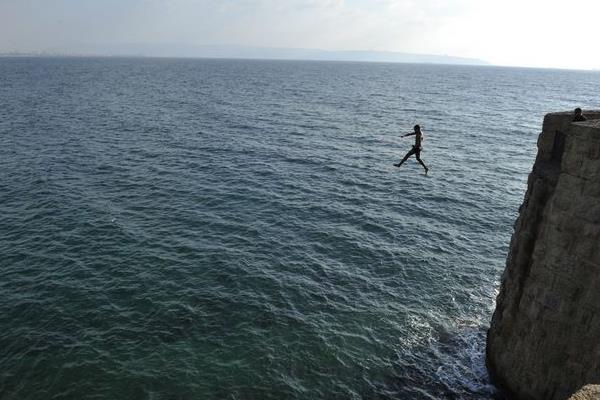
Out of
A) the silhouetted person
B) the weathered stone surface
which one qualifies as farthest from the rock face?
the weathered stone surface

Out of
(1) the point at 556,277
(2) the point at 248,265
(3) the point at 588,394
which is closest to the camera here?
(3) the point at 588,394

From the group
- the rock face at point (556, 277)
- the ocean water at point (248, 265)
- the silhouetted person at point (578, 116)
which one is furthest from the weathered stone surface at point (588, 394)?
the silhouetted person at point (578, 116)

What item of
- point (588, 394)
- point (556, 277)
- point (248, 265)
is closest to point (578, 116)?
point (556, 277)

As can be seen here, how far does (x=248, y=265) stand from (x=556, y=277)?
65.8ft

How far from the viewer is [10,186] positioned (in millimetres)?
45312

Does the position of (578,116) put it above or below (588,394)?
above

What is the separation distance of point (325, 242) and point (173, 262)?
39.5 ft

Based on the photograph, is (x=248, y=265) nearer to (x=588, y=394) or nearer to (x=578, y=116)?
(x=578, y=116)

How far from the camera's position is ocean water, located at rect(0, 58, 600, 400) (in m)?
23.3

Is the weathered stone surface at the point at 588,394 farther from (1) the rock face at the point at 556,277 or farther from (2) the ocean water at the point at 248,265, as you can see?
(2) the ocean water at the point at 248,265

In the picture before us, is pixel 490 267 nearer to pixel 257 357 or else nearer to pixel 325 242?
pixel 325 242

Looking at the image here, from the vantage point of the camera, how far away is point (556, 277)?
19.4 meters

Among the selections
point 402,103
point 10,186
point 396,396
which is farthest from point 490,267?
point 402,103

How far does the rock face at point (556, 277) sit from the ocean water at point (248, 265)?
320 cm
